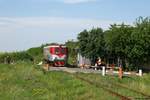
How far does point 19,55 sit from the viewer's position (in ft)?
311

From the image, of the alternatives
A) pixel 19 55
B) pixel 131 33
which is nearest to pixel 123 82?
pixel 131 33

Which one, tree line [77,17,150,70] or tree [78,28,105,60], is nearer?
tree line [77,17,150,70]

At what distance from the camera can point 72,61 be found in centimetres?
8012

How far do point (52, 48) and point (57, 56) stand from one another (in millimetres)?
1244

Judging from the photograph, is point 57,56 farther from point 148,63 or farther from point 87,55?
point 148,63

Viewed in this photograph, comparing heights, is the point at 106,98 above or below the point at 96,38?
below

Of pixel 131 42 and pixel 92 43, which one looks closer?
pixel 131 42

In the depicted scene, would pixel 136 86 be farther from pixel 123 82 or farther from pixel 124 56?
pixel 124 56

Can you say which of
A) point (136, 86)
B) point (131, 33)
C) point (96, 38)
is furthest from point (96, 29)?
point (136, 86)

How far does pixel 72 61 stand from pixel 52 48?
19.5 meters

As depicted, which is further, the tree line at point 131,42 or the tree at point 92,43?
the tree at point 92,43

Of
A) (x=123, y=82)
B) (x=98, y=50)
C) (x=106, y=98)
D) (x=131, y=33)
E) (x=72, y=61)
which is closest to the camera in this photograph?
(x=106, y=98)

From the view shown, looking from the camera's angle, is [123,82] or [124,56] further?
[124,56]

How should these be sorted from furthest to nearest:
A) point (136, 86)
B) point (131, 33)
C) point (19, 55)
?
point (19, 55) → point (131, 33) → point (136, 86)
